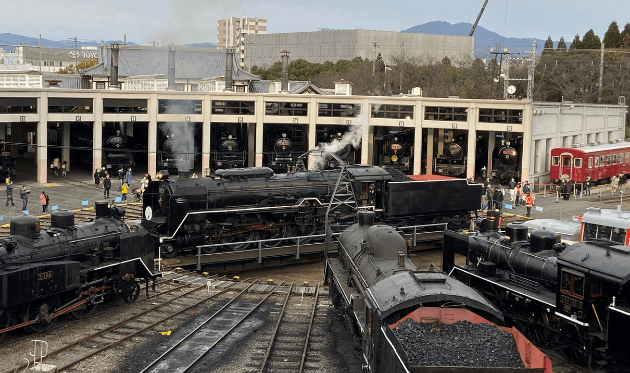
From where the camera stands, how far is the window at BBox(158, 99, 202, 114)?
47719mm

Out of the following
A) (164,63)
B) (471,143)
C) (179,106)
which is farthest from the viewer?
(164,63)

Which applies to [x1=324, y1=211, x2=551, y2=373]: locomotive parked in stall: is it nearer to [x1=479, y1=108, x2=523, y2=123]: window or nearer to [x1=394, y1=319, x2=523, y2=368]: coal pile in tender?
[x1=394, y1=319, x2=523, y2=368]: coal pile in tender

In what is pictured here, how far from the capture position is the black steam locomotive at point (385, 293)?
39.5ft

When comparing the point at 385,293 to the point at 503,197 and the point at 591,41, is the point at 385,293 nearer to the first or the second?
the point at 503,197

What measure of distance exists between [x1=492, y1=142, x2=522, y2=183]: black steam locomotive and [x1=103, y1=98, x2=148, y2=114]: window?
25.0 m

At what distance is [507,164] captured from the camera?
49125mm

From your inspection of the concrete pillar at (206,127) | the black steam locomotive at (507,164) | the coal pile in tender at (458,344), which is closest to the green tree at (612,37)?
the black steam locomotive at (507,164)

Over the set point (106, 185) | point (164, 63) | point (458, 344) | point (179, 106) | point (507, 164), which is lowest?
point (458, 344)

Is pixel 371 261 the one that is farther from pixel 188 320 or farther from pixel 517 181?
pixel 517 181

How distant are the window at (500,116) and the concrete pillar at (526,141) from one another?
0.46 meters

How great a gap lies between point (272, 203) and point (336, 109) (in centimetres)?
2272

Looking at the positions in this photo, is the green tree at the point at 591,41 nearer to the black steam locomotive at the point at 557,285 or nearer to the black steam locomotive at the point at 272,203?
the black steam locomotive at the point at 272,203

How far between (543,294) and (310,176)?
535 inches

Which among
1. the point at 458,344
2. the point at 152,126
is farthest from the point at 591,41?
the point at 458,344
